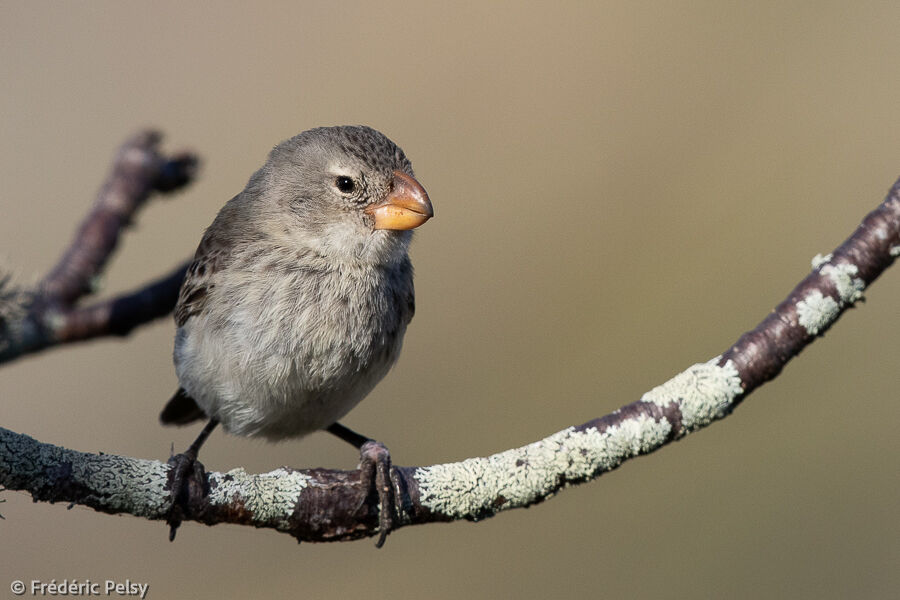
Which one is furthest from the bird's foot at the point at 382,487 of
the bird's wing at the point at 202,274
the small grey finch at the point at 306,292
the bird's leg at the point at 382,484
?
the bird's wing at the point at 202,274

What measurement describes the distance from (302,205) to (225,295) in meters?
0.52

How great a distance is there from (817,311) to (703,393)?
1.32 ft

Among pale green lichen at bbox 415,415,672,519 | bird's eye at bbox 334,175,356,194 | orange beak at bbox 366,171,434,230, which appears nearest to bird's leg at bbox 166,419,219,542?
pale green lichen at bbox 415,415,672,519

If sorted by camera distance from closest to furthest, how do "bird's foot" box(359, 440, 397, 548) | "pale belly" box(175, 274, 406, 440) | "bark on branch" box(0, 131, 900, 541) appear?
"bark on branch" box(0, 131, 900, 541) < "bird's foot" box(359, 440, 397, 548) < "pale belly" box(175, 274, 406, 440)

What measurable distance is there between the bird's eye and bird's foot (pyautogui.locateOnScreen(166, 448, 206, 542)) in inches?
56.3

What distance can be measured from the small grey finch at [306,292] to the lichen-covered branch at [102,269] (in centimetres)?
29

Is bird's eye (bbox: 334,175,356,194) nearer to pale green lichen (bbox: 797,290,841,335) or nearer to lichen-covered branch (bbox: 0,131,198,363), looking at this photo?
lichen-covered branch (bbox: 0,131,198,363)

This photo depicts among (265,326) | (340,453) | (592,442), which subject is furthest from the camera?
(340,453)

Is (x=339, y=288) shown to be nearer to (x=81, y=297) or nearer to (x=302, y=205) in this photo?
(x=302, y=205)

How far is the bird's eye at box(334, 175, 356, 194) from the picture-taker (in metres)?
3.77

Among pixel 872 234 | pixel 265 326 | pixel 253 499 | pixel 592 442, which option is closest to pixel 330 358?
pixel 265 326

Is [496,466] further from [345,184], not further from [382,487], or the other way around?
[345,184]

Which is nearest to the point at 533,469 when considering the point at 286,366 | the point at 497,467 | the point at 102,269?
the point at 497,467

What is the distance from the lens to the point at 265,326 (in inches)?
138
